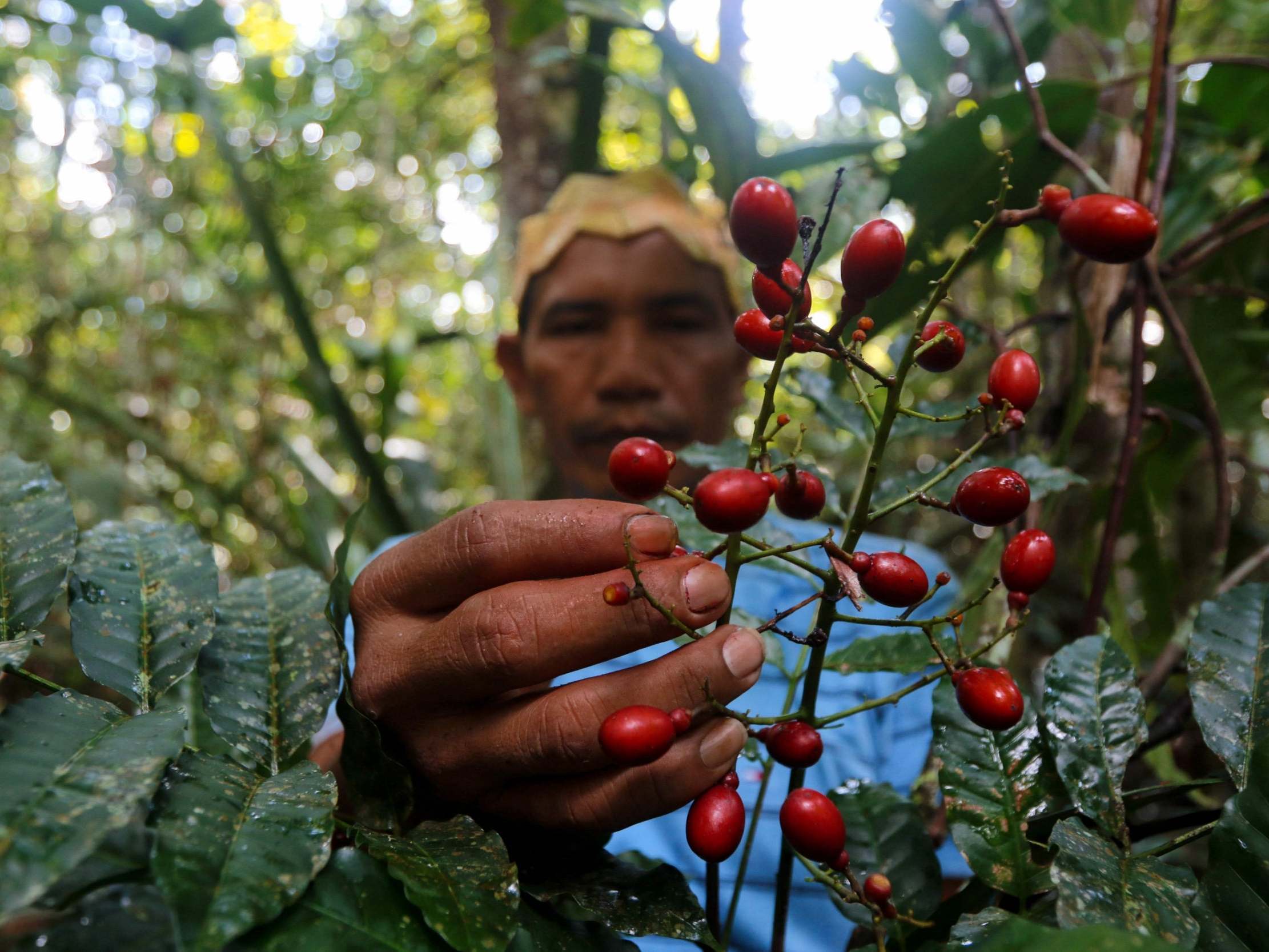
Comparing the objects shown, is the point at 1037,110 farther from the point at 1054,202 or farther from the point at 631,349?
the point at 631,349

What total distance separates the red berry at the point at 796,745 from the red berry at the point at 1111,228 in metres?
0.28

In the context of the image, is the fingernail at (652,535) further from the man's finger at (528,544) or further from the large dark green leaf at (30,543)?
the large dark green leaf at (30,543)

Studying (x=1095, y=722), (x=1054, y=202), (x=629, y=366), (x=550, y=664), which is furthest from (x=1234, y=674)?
(x=629, y=366)

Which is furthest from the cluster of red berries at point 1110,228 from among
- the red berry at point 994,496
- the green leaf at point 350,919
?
the green leaf at point 350,919

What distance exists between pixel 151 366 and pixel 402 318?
1318 millimetres

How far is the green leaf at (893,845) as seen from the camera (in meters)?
0.50

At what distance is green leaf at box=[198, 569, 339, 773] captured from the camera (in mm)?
481

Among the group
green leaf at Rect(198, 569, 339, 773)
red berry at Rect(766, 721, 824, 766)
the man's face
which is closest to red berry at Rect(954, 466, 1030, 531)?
red berry at Rect(766, 721, 824, 766)

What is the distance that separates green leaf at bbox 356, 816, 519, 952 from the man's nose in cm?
103

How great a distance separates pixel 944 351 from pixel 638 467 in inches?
6.8

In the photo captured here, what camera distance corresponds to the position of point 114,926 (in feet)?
1.09

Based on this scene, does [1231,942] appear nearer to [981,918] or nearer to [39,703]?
[981,918]

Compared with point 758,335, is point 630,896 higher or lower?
lower

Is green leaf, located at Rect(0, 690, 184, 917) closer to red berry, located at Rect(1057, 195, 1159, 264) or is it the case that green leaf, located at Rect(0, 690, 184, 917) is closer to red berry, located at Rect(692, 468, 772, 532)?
red berry, located at Rect(692, 468, 772, 532)
